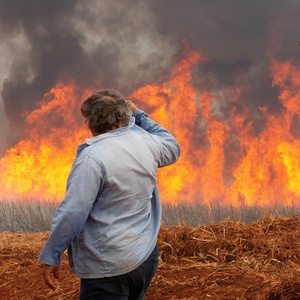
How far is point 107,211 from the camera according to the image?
8.96ft

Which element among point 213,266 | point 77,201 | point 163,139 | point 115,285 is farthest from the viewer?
point 213,266

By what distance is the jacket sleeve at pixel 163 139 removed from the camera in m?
3.12

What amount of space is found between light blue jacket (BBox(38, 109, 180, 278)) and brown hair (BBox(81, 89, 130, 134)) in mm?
59

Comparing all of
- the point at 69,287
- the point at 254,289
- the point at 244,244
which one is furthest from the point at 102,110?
the point at 244,244

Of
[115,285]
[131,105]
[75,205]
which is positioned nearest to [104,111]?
[131,105]

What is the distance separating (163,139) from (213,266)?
3.68 meters

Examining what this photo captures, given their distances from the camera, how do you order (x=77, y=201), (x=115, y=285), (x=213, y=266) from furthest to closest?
(x=213, y=266) < (x=115, y=285) < (x=77, y=201)

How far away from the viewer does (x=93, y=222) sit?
2721 mm

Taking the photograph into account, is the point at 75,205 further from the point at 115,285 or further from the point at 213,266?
the point at 213,266

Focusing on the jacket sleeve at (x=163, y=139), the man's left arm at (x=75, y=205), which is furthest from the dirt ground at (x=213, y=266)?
the man's left arm at (x=75, y=205)

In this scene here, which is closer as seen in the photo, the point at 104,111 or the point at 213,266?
the point at 104,111

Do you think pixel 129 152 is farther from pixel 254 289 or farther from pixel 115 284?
pixel 254 289

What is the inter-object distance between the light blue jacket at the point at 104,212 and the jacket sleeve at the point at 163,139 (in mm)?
274

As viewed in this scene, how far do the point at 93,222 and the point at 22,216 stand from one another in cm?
1408
